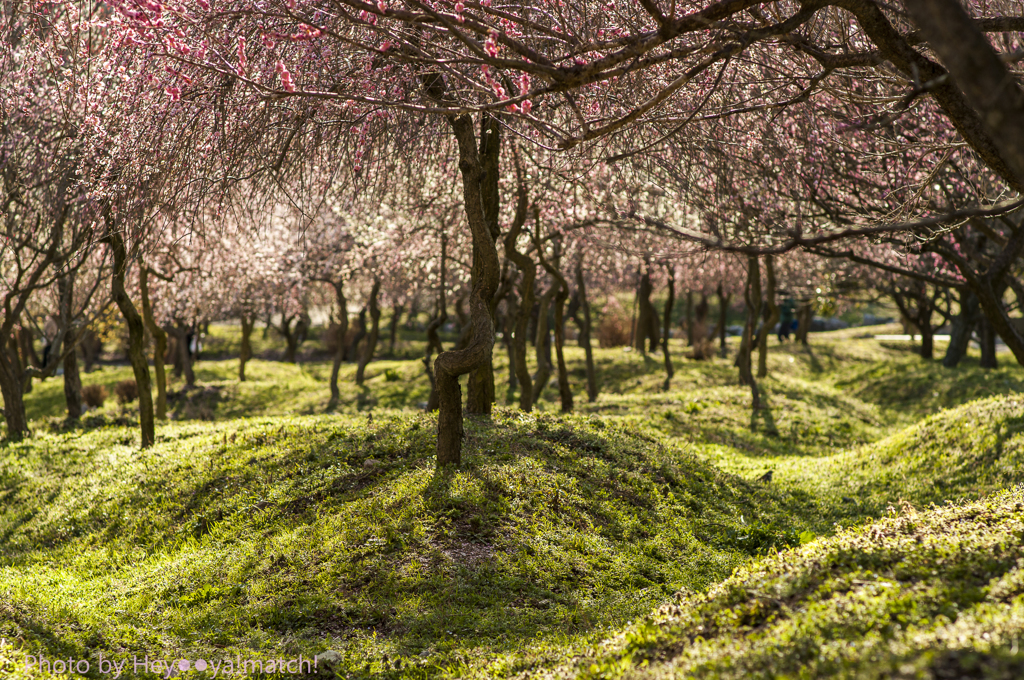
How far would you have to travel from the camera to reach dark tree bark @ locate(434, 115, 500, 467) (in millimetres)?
7977

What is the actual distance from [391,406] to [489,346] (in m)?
12.6

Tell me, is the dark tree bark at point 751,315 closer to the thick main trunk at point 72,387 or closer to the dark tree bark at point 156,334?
the dark tree bark at point 156,334

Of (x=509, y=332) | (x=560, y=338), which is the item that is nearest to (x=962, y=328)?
(x=509, y=332)

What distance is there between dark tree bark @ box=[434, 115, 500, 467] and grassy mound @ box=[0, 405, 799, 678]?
1.52 ft

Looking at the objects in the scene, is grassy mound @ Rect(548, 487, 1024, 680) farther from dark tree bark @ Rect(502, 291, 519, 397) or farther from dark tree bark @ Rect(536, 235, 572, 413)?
dark tree bark @ Rect(502, 291, 519, 397)

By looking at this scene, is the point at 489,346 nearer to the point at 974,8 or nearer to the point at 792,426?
the point at 974,8

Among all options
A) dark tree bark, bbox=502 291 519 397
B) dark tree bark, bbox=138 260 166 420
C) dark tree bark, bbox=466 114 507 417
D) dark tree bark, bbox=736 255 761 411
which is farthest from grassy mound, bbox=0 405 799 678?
dark tree bark, bbox=502 291 519 397

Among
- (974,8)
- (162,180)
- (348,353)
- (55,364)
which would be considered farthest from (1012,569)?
(348,353)

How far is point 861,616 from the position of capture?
396 cm

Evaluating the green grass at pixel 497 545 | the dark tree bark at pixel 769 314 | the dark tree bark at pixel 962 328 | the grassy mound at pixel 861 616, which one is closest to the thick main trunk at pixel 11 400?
the green grass at pixel 497 545

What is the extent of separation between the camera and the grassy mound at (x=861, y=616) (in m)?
3.39

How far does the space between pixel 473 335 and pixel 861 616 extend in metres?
5.06

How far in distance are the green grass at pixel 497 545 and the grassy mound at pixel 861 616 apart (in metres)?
0.02

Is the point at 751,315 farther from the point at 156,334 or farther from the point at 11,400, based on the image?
the point at 11,400
